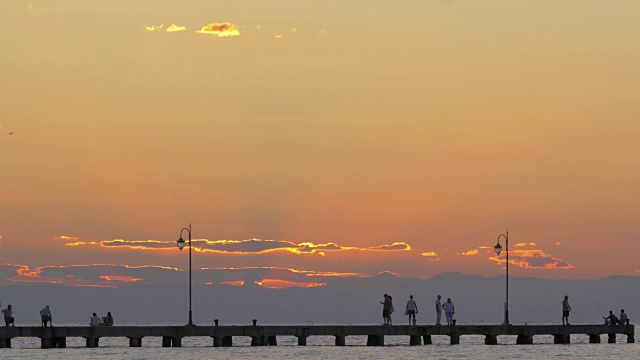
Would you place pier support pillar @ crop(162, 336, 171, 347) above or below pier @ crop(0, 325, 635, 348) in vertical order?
below

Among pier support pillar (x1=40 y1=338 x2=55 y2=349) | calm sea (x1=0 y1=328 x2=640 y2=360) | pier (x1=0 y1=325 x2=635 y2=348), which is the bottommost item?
calm sea (x1=0 y1=328 x2=640 y2=360)

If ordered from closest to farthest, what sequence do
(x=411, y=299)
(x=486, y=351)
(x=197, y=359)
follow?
(x=197, y=359), (x=411, y=299), (x=486, y=351)

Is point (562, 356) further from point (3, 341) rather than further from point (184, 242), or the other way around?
point (3, 341)

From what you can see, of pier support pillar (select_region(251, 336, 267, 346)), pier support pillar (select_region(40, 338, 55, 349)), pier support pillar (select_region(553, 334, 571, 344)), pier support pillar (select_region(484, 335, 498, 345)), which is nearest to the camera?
pier support pillar (select_region(40, 338, 55, 349))

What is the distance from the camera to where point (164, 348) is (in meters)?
78.6

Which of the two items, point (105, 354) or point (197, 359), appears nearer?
point (197, 359)

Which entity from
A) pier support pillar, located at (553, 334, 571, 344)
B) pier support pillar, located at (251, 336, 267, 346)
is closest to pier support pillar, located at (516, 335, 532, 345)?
pier support pillar, located at (553, 334, 571, 344)

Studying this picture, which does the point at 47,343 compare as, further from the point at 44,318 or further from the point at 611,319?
the point at 611,319

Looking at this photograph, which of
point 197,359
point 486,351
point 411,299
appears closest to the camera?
point 197,359

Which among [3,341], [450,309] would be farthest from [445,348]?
[3,341]

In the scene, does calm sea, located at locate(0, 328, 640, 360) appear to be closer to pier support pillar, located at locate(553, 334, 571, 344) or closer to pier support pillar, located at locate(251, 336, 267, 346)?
pier support pillar, located at locate(553, 334, 571, 344)

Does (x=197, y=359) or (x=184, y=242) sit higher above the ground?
(x=184, y=242)

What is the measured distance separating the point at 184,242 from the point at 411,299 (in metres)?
13.0

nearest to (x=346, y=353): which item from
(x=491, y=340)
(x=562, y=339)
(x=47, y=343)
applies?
(x=491, y=340)
